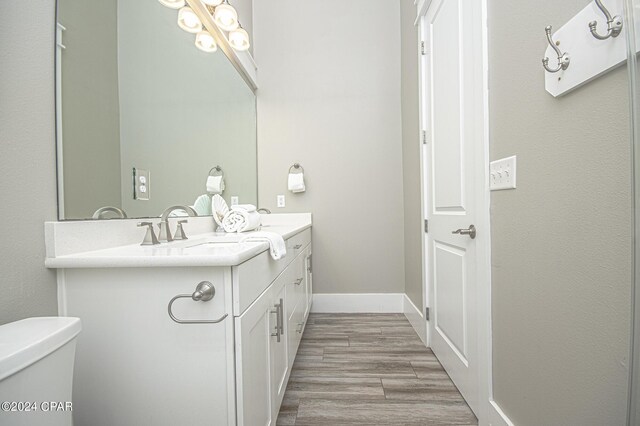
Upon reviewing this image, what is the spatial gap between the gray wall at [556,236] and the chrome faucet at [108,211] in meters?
1.41

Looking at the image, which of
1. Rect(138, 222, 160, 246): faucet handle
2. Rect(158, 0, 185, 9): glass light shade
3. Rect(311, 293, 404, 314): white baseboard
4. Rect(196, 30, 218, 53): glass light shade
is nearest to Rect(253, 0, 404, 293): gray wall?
Rect(311, 293, 404, 314): white baseboard

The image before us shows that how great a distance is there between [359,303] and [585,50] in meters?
2.31

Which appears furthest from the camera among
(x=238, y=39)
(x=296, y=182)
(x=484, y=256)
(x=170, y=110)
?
(x=296, y=182)

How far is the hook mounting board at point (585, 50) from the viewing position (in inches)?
24.6

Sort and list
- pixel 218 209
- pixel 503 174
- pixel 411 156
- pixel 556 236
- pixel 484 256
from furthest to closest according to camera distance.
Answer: pixel 411 156
pixel 218 209
pixel 484 256
pixel 503 174
pixel 556 236

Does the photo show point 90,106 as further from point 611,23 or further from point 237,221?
point 611,23

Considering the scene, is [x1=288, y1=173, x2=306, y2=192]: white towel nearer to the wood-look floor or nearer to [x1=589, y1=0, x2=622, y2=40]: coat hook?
the wood-look floor

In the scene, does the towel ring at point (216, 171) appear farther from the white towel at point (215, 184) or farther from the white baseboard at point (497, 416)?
the white baseboard at point (497, 416)

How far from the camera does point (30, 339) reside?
1.84ft

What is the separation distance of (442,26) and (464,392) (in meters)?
Answer: 1.93

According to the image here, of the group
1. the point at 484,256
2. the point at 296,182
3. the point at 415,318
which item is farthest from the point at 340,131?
the point at 484,256

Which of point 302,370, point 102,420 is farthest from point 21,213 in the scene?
point 302,370

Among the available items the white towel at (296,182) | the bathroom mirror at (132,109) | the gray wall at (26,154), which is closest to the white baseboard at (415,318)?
the white towel at (296,182)

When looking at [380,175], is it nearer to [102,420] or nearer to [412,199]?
[412,199]
